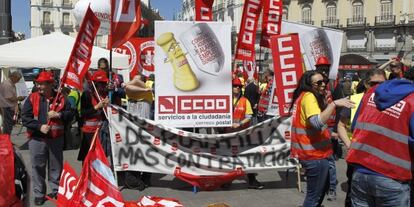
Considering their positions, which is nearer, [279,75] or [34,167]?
[34,167]

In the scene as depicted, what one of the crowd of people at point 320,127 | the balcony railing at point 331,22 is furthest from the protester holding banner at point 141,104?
the balcony railing at point 331,22

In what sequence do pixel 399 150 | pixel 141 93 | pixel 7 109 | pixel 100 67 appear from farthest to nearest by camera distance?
pixel 7 109 → pixel 100 67 → pixel 141 93 → pixel 399 150

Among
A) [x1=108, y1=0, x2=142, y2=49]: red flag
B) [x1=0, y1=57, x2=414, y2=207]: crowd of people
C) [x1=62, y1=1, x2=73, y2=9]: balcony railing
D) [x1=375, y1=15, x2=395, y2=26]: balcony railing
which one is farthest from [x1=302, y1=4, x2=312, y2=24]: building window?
[x1=108, y1=0, x2=142, y2=49]: red flag

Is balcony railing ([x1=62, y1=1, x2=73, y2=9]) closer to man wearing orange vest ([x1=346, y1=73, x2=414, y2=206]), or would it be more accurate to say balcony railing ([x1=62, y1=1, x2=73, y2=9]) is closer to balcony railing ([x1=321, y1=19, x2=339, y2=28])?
balcony railing ([x1=321, y1=19, x2=339, y2=28])

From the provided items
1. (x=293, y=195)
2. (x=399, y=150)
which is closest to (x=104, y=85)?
(x=293, y=195)

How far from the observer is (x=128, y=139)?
6.81 meters

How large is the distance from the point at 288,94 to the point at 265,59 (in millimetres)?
51766

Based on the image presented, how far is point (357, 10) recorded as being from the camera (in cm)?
6431

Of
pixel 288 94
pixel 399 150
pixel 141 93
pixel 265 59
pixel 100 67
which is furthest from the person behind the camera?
pixel 265 59

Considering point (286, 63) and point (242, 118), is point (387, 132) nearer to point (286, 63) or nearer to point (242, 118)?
point (286, 63)

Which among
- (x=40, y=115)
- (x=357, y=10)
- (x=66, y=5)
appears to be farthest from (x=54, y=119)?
(x=66, y=5)

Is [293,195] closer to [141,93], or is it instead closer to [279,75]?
[279,75]

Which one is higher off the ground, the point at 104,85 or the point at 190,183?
the point at 104,85

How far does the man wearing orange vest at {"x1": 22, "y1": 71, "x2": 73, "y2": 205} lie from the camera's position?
614 centimetres
